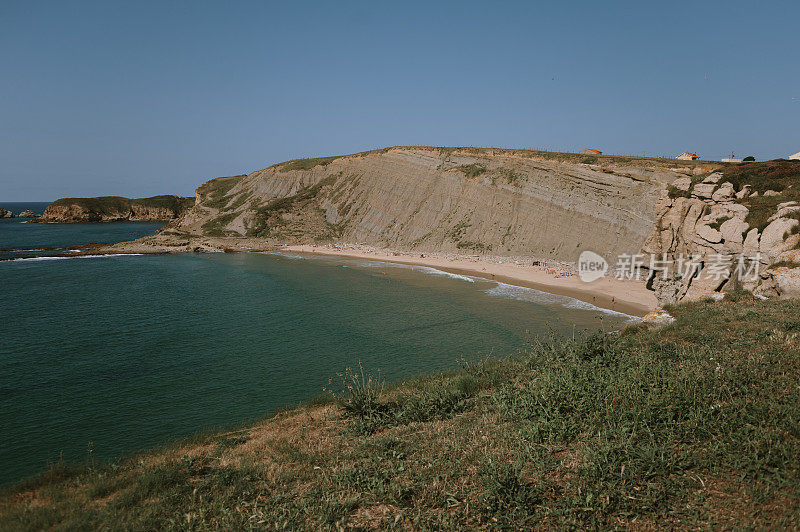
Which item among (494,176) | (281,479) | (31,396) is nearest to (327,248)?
(494,176)

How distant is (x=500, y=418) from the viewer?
8039 millimetres

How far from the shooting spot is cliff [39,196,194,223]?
12556cm

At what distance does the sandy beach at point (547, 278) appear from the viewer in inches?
1209

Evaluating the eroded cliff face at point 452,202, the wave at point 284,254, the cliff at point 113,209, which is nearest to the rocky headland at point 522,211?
the eroded cliff face at point 452,202

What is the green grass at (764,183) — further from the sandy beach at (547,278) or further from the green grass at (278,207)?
the green grass at (278,207)

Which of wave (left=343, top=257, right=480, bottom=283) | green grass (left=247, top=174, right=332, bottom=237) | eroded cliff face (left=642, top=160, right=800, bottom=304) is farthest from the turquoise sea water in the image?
green grass (left=247, top=174, right=332, bottom=237)

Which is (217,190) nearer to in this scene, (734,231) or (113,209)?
(113,209)

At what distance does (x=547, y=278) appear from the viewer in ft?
128

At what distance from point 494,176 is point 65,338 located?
167 feet

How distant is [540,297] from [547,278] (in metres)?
7.30

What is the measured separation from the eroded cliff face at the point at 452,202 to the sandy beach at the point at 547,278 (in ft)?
9.16

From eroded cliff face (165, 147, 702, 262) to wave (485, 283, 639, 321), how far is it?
445 inches

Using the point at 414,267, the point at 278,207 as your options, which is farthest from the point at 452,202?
the point at 278,207

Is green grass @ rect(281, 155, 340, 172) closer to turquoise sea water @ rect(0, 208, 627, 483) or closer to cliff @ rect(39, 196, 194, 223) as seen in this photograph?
turquoise sea water @ rect(0, 208, 627, 483)
